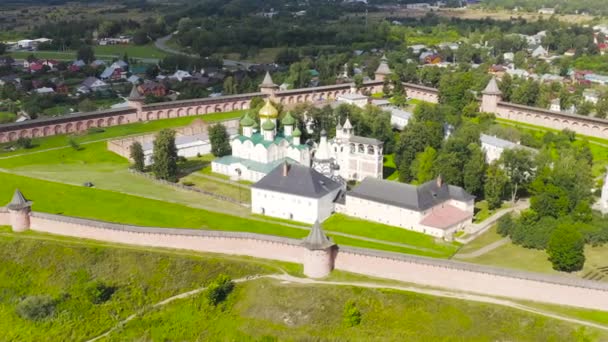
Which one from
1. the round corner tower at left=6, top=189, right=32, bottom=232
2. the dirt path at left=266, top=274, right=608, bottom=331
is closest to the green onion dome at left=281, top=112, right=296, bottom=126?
the dirt path at left=266, top=274, right=608, bottom=331

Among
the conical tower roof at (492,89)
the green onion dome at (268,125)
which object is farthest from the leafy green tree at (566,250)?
the conical tower roof at (492,89)

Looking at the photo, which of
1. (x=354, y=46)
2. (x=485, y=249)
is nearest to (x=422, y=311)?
(x=485, y=249)

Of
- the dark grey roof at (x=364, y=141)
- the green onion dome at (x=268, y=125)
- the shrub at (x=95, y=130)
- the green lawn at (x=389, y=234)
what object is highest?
the green onion dome at (x=268, y=125)

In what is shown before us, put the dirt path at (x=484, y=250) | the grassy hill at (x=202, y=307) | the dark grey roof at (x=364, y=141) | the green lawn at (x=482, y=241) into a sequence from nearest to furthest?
the grassy hill at (x=202, y=307), the dirt path at (x=484, y=250), the green lawn at (x=482, y=241), the dark grey roof at (x=364, y=141)

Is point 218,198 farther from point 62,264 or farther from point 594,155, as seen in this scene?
point 594,155

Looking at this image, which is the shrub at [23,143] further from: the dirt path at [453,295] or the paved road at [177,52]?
the paved road at [177,52]

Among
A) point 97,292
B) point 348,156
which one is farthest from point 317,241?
point 348,156
